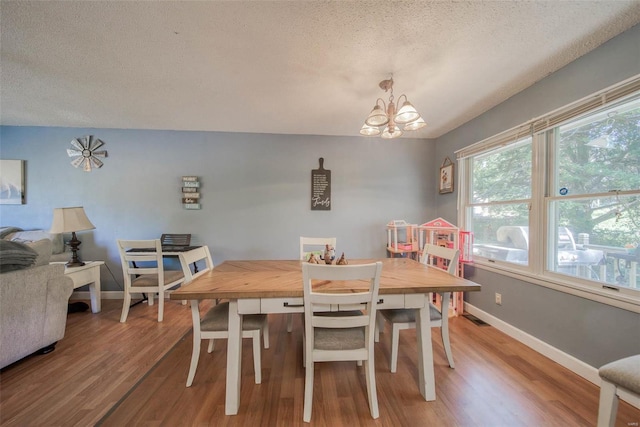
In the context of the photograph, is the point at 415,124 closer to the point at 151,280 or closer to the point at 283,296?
the point at 283,296

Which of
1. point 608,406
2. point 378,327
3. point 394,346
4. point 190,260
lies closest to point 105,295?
point 190,260

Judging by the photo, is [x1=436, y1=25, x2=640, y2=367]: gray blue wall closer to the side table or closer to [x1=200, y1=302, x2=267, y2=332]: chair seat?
[x1=200, y1=302, x2=267, y2=332]: chair seat

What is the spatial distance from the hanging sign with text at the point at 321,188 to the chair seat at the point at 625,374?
2.62 metres

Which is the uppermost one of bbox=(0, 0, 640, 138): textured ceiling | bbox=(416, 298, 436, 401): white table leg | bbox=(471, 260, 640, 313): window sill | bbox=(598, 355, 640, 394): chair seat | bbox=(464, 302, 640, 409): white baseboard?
bbox=(0, 0, 640, 138): textured ceiling

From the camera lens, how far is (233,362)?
1.25m

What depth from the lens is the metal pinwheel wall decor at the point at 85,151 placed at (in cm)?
292

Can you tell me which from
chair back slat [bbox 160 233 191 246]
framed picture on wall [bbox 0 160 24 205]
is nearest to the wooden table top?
chair back slat [bbox 160 233 191 246]

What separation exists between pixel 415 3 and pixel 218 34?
120 cm

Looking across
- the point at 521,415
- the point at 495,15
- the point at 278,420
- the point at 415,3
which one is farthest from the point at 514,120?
the point at 278,420

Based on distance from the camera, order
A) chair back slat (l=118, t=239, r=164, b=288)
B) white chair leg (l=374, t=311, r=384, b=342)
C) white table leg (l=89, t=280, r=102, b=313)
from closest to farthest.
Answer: white chair leg (l=374, t=311, r=384, b=342) → chair back slat (l=118, t=239, r=164, b=288) → white table leg (l=89, t=280, r=102, b=313)

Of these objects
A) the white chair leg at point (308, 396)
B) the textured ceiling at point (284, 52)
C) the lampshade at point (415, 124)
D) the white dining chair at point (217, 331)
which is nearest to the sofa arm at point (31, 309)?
the white dining chair at point (217, 331)

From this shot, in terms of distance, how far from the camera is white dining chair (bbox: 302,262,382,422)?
1075 millimetres

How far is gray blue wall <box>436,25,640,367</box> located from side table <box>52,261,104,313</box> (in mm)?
4433

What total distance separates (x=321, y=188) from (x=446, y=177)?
177 cm
